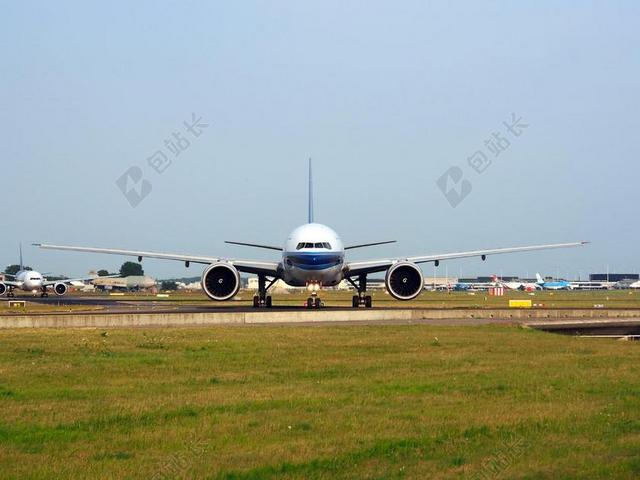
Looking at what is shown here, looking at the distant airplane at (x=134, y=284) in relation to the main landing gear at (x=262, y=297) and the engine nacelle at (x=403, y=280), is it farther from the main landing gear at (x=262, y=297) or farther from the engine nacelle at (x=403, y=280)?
the engine nacelle at (x=403, y=280)

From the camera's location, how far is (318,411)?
566 inches

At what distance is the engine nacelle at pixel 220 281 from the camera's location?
163ft

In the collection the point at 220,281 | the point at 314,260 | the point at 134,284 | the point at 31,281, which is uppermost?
the point at 134,284

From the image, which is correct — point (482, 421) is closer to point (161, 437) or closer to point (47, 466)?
point (161, 437)

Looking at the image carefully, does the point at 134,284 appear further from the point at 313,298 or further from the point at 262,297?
the point at 313,298

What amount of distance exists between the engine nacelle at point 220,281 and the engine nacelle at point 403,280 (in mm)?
7968

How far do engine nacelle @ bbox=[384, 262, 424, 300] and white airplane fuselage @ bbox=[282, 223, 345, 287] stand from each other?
2631 mm

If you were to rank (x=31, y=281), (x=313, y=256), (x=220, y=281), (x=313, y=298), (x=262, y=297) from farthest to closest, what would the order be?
(x=31, y=281) → (x=262, y=297) → (x=220, y=281) → (x=313, y=298) → (x=313, y=256)

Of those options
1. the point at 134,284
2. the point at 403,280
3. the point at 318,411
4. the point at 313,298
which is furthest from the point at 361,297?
the point at 134,284

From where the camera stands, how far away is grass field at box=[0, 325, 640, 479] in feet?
35.7

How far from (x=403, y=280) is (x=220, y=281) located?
9.57m

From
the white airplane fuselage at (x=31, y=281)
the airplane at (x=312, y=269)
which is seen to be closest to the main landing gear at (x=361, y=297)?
the airplane at (x=312, y=269)

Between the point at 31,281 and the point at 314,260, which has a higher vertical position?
the point at 31,281

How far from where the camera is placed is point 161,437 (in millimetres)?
12383
